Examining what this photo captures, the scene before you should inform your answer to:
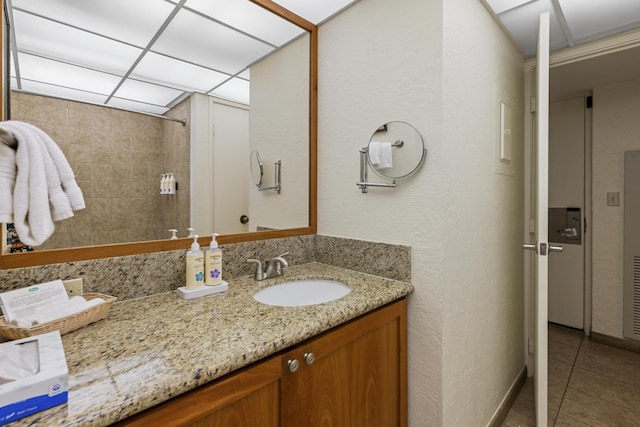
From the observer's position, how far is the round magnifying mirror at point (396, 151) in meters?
1.24

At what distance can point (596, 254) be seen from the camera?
2.60 metres

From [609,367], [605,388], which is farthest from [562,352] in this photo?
[605,388]

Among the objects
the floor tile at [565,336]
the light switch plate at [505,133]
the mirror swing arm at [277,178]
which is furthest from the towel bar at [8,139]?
the floor tile at [565,336]

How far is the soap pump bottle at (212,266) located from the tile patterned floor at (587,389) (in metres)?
1.70

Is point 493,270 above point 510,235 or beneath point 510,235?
beneath

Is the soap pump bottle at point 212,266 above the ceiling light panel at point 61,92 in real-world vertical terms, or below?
below

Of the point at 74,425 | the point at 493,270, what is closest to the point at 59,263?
the point at 74,425

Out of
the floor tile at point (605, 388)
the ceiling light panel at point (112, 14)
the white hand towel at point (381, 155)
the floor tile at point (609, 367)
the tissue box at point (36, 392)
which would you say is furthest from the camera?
the floor tile at point (609, 367)

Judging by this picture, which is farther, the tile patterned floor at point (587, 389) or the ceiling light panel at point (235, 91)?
the tile patterned floor at point (587, 389)

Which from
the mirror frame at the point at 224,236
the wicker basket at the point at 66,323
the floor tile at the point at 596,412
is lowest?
the floor tile at the point at 596,412

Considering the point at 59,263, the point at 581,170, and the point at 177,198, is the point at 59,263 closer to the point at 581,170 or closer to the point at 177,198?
the point at 177,198

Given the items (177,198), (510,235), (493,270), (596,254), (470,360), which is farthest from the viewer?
(596,254)

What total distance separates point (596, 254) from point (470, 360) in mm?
2067

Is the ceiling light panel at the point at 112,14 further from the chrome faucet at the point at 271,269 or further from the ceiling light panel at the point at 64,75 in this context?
the chrome faucet at the point at 271,269
